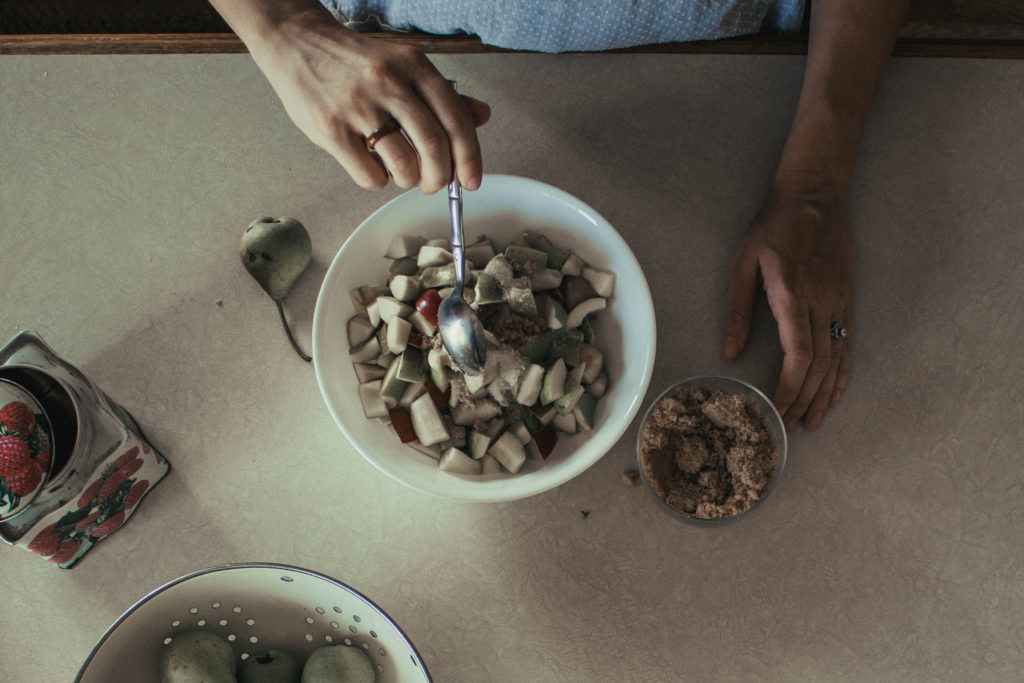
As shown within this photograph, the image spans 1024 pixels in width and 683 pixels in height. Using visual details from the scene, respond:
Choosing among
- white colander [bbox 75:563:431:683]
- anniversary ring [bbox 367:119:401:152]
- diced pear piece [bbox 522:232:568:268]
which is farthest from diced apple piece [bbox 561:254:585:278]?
white colander [bbox 75:563:431:683]

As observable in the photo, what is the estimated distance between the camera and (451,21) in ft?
2.66

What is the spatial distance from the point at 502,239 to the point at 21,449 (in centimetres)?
48

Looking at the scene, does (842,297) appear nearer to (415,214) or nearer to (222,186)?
(415,214)

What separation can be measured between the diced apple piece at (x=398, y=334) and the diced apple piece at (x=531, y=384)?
0.12m

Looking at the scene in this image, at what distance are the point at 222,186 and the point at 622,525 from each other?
0.59 meters

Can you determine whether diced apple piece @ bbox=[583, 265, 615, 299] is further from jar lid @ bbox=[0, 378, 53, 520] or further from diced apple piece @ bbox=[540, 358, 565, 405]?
jar lid @ bbox=[0, 378, 53, 520]

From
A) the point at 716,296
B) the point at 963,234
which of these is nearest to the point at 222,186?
the point at 716,296

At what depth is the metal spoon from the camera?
2.08 feet

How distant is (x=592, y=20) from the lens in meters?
0.78

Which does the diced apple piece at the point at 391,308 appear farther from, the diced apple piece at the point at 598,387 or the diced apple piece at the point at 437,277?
the diced apple piece at the point at 598,387

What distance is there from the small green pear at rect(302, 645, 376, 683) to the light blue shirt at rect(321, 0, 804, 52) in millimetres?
678

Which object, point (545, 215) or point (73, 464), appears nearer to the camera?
point (73, 464)

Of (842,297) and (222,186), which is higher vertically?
(222,186)

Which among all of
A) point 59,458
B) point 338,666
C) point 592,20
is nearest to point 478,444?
point 338,666
